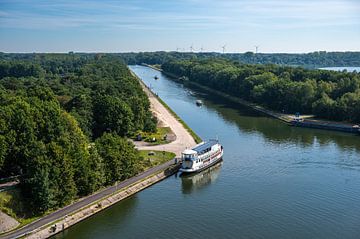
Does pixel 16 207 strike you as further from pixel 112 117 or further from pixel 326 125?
pixel 326 125

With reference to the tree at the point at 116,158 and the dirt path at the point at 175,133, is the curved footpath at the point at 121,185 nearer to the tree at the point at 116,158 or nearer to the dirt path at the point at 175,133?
the dirt path at the point at 175,133

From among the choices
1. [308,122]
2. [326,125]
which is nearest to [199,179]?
[326,125]

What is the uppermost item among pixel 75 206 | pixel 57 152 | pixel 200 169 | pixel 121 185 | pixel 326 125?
pixel 57 152

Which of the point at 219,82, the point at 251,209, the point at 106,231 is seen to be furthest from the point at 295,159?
the point at 219,82

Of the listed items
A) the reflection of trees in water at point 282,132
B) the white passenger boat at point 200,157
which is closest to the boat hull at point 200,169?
the white passenger boat at point 200,157

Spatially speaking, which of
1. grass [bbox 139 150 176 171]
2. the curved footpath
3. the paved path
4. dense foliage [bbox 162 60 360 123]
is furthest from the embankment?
dense foliage [bbox 162 60 360 123]

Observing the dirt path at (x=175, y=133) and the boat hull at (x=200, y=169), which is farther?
the dirt path at (x=175, y=133)

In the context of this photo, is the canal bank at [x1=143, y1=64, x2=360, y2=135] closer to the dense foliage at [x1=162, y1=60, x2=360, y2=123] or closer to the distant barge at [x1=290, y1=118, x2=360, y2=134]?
the distant barge at [x1=290, y1=118, x2=360, y2=134]
